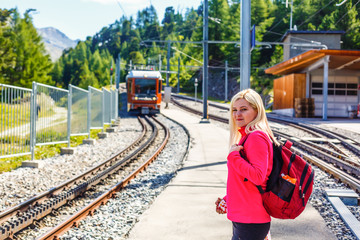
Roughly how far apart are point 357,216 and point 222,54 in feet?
223

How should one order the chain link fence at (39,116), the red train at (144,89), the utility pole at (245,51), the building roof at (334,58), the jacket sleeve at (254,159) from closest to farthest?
the jacket sleeve at (254,159), the chain link fence at (39,116), the utility pole at (245,51), the building roof at (334,58), the red train at (144,89)

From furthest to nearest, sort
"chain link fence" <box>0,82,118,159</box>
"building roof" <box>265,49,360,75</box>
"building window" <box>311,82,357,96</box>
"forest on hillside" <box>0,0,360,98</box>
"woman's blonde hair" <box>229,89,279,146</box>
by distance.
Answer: "forest on hillside" <box>0,0,360,98</box> < "building window" <box>311,82,357,96</box> < "building roof" <box>265,49,360,75</box> < "chain link fence" <box>0,82,118,159</box> < "woman's blonde hair" <box>229,89,279,146</box>

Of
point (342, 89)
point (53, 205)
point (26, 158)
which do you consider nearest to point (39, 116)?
point (26, 158)

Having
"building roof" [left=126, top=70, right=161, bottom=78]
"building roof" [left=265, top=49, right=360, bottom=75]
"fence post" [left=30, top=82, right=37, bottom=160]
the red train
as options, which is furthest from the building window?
"fence post" [left=30, top=82, right=37, bottom=160]

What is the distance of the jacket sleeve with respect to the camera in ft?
8.34

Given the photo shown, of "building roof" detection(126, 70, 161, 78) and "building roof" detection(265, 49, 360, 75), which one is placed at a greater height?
"building roof" detection(265, 49, 360, 75)

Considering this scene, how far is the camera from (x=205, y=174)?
30.2ft

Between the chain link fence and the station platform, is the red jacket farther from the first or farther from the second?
the chain link fence

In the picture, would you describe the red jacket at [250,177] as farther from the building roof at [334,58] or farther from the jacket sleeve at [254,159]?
the building roof at [334,58]

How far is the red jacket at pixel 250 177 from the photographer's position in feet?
8.39

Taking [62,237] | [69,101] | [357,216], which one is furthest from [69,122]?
[357,216]

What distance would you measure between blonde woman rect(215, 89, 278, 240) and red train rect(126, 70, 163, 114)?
2736cm

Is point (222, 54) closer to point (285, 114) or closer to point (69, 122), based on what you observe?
point (285, 114)

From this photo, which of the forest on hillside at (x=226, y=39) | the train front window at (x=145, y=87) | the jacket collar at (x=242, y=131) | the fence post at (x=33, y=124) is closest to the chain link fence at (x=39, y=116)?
the fence post at (x=33, y=124)
